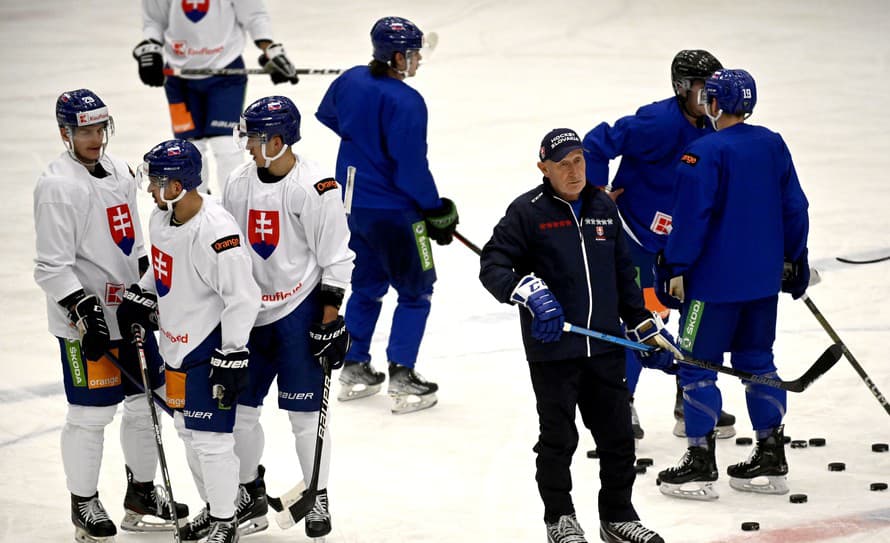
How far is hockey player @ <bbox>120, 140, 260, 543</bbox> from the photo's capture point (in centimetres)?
429

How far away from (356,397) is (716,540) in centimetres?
199

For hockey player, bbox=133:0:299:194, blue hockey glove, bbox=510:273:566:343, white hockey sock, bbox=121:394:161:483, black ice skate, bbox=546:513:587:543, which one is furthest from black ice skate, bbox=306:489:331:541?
hockey player, bbox=133:0:299:194

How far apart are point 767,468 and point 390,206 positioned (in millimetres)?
1889

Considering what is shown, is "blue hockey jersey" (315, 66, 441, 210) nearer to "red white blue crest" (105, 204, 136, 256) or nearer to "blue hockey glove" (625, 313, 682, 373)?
"red white blue crest" (105, 204, 136, 256)

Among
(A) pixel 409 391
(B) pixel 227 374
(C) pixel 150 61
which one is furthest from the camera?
(C) pixel 150 61

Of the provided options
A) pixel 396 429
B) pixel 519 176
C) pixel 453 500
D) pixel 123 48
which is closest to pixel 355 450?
pixel 396 429

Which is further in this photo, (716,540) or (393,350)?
(393,350)

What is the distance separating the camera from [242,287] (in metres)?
4.29

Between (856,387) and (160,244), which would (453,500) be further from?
(856,387)

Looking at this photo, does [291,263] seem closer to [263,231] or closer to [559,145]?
[263,231]

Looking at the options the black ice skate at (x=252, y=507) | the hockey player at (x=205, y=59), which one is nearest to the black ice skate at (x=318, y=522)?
the black ice skate at (x=252, y=507)

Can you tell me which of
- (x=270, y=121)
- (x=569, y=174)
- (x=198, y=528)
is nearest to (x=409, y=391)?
(x=198, y=528)

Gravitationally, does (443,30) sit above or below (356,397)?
above

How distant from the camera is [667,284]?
5.02 m
